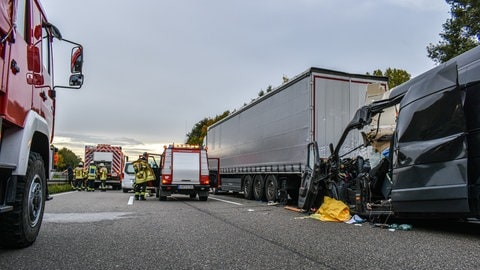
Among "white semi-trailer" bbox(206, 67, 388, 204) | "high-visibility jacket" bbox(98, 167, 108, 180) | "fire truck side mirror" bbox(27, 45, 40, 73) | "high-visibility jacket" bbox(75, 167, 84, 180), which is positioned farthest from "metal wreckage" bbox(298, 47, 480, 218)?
"high-visibility jacket" bbox(98, 167, 108, 180)

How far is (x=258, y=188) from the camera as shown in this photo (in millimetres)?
15492

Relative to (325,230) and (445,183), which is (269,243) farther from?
(445,183)

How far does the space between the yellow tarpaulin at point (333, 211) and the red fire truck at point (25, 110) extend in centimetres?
541

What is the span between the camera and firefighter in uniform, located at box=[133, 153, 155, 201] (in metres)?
15.1

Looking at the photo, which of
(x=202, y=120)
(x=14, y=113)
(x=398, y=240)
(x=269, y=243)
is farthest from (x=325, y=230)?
(x=202, y=120)

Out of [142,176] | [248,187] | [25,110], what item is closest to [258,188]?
[248,187]

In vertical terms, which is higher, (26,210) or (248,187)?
(26,210)

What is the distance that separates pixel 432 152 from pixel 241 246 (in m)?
3.27

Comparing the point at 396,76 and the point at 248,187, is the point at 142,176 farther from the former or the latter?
the point at 396,76

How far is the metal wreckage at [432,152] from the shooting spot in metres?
6.09

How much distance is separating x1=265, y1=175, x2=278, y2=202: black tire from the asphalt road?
5.39m

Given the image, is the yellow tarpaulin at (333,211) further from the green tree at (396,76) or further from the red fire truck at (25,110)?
the green tree at (396,76)

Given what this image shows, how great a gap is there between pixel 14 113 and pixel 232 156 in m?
15.1

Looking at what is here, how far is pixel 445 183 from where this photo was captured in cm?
628
